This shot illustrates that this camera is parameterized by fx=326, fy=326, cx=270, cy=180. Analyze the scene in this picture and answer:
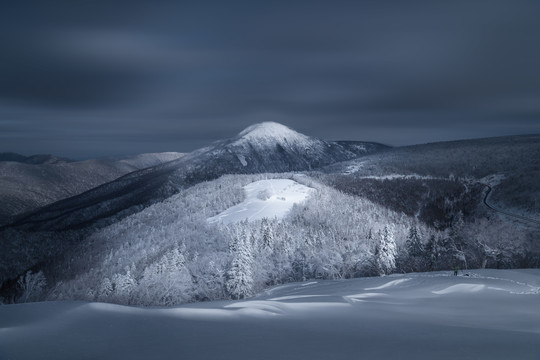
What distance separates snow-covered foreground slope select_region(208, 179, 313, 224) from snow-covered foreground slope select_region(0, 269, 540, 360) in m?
38.4

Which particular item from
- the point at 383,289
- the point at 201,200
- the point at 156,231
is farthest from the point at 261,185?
the point at 383,289

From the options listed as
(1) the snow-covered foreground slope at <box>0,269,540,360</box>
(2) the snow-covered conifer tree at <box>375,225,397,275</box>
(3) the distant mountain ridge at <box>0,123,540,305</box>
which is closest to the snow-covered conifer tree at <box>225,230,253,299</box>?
(3) the distant mountain ridge at <box>0,123,540,305</box>

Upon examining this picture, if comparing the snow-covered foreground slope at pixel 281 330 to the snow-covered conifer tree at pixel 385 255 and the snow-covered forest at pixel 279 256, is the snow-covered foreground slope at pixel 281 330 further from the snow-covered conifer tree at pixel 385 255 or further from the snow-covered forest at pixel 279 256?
the snow-covered conifer tree at pixel 385 255

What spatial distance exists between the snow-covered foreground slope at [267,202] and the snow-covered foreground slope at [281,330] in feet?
126

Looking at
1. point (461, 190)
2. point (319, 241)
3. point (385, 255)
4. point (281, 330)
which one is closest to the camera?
point (281, 330)

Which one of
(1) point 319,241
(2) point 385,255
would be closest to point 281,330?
(2) point 385,255

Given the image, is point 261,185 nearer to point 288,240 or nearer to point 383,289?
point 288,240

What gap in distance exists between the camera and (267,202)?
5862 cm

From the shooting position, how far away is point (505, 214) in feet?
217

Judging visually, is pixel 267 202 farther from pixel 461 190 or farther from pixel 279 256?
pixel 461 190

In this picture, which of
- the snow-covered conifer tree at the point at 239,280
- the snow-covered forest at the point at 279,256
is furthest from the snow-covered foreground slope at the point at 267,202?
the snow-covered conifer tree at the point at 239,280

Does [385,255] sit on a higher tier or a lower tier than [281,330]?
lower

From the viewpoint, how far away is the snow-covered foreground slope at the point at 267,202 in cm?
5131

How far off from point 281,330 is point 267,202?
167 ft
